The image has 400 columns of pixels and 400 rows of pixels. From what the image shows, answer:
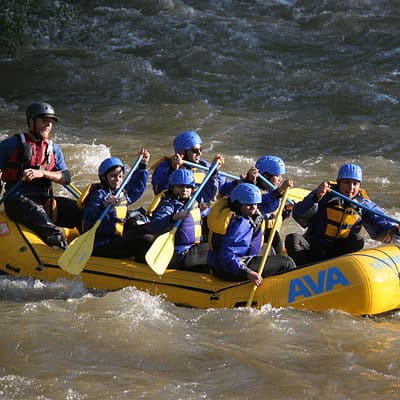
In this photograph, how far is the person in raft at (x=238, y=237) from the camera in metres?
6.25

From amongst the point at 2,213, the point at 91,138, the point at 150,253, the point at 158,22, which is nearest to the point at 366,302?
the point at 150,253

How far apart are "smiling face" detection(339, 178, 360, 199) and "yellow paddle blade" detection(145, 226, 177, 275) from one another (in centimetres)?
143

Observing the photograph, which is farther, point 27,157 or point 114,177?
point 27,157

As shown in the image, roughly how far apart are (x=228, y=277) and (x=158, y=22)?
11.5 meters

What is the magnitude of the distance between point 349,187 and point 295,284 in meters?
1.08

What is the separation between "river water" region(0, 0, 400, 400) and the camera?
5.28 meters

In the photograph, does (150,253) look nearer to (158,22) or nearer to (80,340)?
(80,340)

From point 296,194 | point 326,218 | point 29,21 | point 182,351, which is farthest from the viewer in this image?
point 29,21

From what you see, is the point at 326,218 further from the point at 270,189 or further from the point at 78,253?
the point at 78,253

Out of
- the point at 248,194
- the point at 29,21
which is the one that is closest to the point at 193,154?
the point at 248,194

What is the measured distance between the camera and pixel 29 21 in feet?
47.0

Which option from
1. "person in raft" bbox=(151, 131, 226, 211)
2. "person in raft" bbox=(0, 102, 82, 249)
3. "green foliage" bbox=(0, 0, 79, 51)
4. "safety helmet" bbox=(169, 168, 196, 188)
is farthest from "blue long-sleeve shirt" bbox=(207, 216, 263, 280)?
"green foliage" bbox=(0, 0, 79, 51)

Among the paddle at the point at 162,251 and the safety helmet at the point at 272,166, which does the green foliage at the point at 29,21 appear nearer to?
the safety helmet at the point at 272,166

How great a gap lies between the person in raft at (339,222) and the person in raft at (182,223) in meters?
0.77
